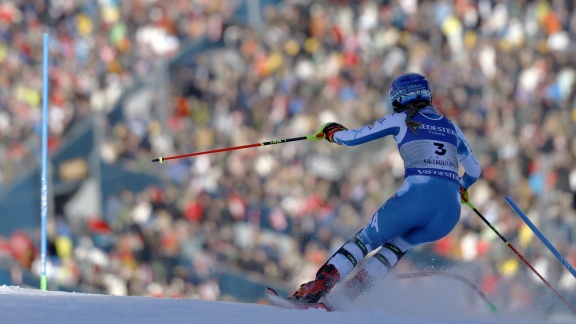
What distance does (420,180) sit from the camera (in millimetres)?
8289

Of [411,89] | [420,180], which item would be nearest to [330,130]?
[411,89]

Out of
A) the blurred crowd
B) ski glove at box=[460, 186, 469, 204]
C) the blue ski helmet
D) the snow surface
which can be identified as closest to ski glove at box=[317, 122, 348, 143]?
the blue ski helmet

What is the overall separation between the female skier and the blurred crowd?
416 cm

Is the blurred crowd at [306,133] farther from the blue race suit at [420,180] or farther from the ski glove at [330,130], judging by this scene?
the ski glove at [330,130]

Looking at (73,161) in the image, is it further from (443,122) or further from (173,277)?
(443,122)

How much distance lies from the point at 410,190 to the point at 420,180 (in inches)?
3.9

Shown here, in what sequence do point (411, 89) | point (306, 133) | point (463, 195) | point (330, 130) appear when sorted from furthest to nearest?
point (306, 133)
point (463, 195)
point (330, 130)
point (411, 89)

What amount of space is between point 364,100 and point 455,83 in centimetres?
130

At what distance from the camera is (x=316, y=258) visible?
1448 centimetres

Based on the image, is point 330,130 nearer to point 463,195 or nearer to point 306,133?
point 463,195

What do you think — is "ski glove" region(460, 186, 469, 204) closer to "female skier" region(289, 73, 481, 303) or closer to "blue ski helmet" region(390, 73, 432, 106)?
"female skier" region(289, 73, 481, 303)

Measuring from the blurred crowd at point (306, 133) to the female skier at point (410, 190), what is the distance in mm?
4159

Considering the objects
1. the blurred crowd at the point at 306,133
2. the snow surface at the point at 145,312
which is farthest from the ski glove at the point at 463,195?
the blurred crowd at the point at 306,133

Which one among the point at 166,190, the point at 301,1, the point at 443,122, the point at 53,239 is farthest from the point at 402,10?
the point at 443,122
